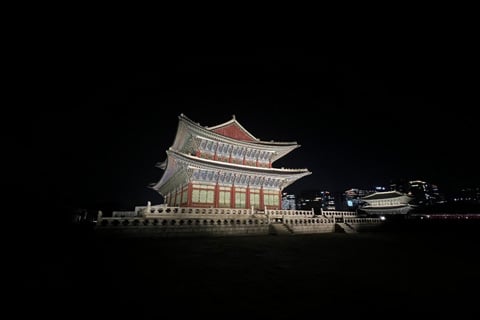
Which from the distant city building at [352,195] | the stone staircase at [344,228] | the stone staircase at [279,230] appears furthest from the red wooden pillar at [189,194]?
the distant city building at [352,195]

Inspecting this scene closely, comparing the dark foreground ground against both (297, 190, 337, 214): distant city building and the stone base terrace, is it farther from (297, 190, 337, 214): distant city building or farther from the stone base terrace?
(297, 190, 337, 214): distant city building

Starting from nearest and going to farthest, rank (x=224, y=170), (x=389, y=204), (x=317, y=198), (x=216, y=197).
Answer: (x=224, y=170)
(x=216, y=197)
(x=389, y=204)
(x=317, y=198)

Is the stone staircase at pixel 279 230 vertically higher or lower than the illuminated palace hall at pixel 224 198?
lower

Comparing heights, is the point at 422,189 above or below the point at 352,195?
above

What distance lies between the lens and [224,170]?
22.1 metres

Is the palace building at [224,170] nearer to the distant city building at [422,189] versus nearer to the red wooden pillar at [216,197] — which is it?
the red wooden pillar at [216,197]

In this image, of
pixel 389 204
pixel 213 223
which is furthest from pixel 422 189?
pixel 213 223

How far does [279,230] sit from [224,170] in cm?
838

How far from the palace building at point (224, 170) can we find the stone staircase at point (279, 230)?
4342 millimetres

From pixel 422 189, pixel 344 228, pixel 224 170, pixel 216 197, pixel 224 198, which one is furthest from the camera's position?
pixel 422 189

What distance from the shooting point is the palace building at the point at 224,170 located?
2150cm

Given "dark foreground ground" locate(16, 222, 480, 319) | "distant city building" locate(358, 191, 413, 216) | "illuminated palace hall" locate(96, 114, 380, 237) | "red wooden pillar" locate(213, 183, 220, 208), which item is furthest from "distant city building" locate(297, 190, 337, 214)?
"dark foreground ground" locate(16, 222, 480, 319)

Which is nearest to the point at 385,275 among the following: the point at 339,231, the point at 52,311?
the point at 52,311

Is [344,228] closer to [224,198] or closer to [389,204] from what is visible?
[224,198]
